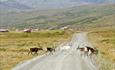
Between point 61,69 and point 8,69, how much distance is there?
5.79m

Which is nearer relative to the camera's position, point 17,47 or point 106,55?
point 106,55

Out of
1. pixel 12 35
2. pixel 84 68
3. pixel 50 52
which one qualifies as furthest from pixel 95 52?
pixel 12 35

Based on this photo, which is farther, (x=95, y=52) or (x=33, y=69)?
(x=95, y=52)

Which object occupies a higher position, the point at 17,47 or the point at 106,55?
the point at 106,55

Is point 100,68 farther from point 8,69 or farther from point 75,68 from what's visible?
point 8,69

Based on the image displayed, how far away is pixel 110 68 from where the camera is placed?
34.5 m

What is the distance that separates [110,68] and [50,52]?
2938 centimetres

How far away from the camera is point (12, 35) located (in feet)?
505

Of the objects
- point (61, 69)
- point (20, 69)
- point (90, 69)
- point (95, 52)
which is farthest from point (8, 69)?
point (95, 52)

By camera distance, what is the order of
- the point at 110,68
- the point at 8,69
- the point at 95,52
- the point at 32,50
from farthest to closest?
the point at 32,50, the point at 95,52, the point at 8,69, the point at 110,68

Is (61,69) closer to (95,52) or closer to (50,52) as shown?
(95,52)

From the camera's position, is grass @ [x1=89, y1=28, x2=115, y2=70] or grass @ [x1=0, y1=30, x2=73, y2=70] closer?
grass @ [x1=89, y1=28, x2=115, y2=70]

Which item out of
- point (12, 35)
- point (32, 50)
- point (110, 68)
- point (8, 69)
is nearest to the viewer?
point (110, 68)

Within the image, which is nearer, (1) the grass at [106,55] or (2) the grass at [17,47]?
(1) the grass at [106,55]
